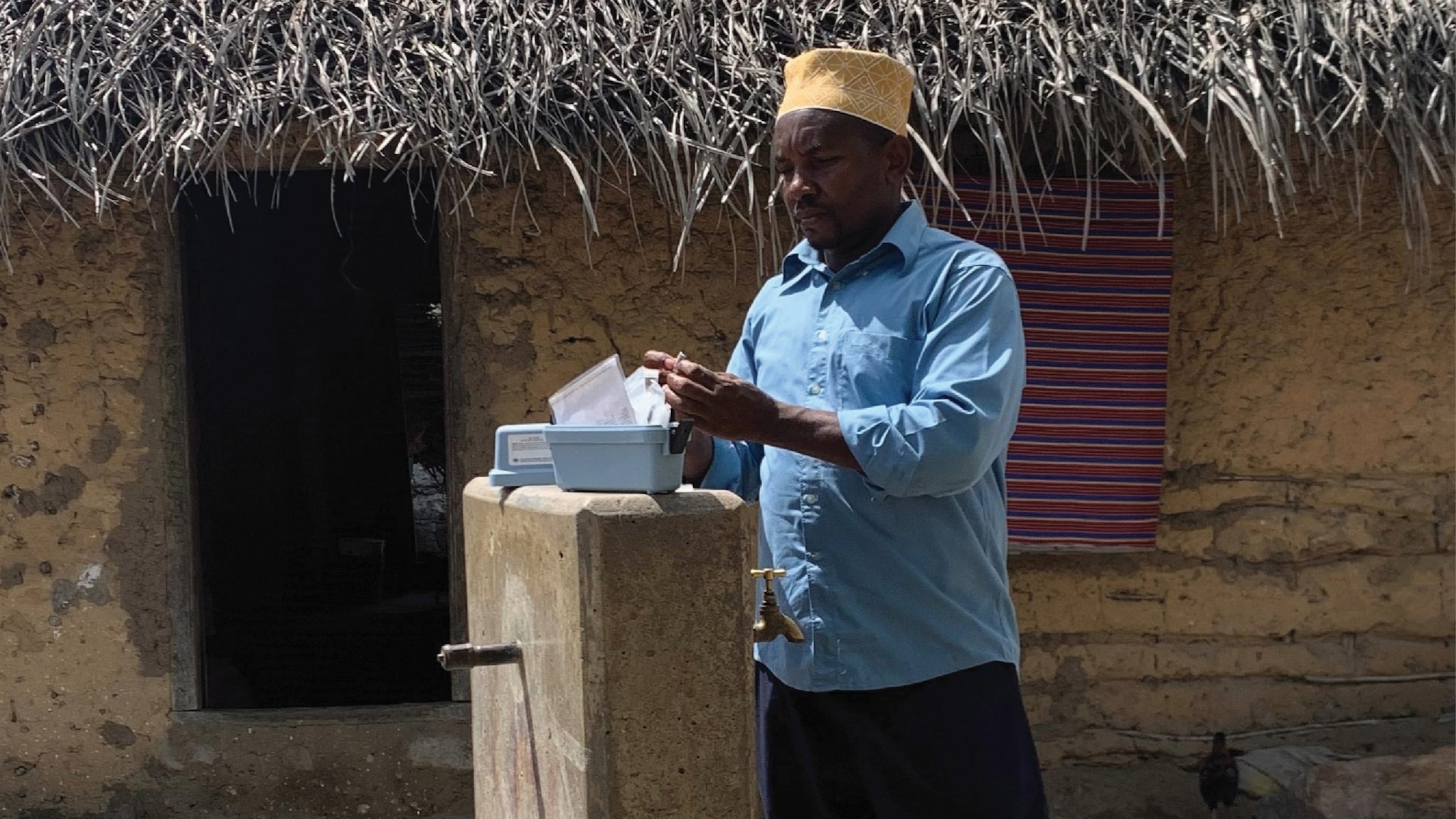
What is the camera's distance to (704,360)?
393cm

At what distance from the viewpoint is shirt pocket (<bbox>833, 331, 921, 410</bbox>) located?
6.62 ft

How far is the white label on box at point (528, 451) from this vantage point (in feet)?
6.70

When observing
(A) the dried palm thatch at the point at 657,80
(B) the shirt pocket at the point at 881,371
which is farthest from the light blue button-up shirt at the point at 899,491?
(A) the dried palm thatch at the point at 657,80

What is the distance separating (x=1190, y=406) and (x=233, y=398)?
3.91m

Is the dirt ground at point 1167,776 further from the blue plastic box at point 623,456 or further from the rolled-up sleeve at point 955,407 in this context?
the blue plastic box at point 623,456

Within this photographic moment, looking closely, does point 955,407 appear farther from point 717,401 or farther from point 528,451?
point 528,451

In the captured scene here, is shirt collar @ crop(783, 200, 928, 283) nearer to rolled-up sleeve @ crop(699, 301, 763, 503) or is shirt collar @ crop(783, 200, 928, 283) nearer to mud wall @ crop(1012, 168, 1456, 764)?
rolled-up sleeve @ crop(699, 301, 763, 503)

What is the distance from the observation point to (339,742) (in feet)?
12.9

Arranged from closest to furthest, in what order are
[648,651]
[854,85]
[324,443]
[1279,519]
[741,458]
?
[648,651] < [854,85] < [741,458] < [1279,519] < [324,443]

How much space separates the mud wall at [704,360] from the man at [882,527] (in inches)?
66.2

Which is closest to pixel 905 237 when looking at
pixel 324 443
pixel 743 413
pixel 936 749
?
pixel 743 413

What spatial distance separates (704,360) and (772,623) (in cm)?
201

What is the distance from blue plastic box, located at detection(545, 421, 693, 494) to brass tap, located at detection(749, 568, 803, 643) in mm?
227

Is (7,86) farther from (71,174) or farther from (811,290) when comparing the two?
(811,290)
